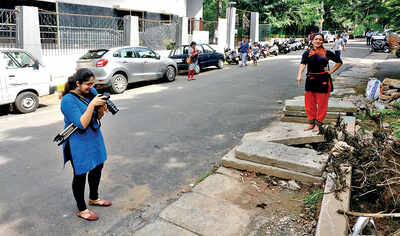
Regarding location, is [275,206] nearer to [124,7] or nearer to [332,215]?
[332,215]

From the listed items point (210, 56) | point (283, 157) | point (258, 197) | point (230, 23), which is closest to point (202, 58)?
point (210, 56)

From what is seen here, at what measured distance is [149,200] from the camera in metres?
4.03

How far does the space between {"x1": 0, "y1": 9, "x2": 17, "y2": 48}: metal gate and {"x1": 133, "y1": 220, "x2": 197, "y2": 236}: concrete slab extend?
11.4m

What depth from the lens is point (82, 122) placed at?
3.11 meters

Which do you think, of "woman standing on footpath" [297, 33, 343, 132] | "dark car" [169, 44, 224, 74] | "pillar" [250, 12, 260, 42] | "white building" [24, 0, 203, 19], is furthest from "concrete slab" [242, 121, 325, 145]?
"pillar" [250, 12, 260, 42]

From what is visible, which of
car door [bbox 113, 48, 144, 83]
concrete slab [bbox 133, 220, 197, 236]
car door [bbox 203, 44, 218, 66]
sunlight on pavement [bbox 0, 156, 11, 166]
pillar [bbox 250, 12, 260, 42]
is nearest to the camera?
concrete slab [bbox 133, 220, 197, 236]

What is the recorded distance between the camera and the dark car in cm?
1547

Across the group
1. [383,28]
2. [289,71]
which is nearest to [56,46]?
[289,71]

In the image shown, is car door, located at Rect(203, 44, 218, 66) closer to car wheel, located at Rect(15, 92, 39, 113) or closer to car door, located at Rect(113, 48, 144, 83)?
car door, located at Rect(113, 48, 144, 83)

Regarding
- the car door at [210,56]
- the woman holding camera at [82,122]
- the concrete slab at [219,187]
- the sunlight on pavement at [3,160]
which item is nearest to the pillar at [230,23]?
the car door at [210,56]

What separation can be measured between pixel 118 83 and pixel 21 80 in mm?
3406

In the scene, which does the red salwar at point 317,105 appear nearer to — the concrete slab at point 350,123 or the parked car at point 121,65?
the concrete slab at point 350,123

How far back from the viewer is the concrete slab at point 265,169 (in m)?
4.26

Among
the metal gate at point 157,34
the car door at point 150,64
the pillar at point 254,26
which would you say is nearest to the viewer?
the car door at point 150,64
